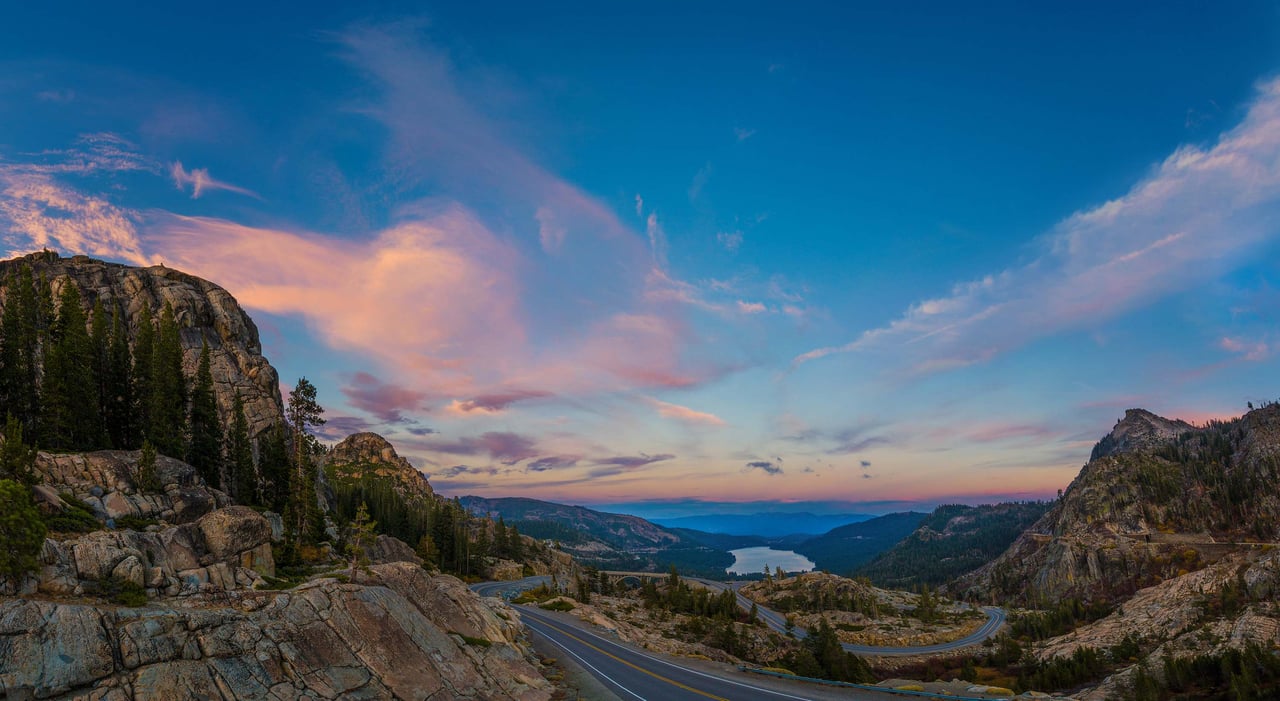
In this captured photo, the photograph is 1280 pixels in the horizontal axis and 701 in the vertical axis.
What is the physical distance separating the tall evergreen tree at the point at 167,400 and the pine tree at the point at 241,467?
6608 millimetres

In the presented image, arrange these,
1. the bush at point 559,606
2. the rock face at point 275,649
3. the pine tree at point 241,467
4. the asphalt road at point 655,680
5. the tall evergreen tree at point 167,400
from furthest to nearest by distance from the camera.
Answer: the bush at point 559,606 → the pine tree at point 241,467 → the tall evergreen tree at point 167,400 → the asphalt road at point 655,680 → the rock face at point 275,649

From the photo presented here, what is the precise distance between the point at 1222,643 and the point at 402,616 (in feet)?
316

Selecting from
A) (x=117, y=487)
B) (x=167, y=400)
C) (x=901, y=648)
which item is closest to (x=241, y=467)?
(x=167, y=400)

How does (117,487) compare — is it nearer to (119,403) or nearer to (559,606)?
(119,403)

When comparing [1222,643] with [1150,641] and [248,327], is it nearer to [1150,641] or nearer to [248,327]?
[1150,641]

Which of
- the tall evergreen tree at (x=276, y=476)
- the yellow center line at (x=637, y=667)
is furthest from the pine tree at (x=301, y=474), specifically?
the yellow center line at (x=637, y=667)

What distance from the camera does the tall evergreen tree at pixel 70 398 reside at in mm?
52044

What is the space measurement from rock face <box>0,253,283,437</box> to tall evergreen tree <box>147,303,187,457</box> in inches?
898

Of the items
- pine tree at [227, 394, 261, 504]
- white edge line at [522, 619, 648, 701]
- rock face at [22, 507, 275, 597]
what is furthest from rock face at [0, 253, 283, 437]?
white edge line at [522, 619, 648, 701]

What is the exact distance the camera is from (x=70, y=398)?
54.1 m

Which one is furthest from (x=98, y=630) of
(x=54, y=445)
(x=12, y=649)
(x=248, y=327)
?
(x=248, y=327)

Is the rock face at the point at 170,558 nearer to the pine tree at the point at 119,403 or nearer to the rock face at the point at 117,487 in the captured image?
the rock face at the point at 117,487

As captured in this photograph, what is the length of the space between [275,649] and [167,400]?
182ft

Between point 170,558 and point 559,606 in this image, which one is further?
point 559,606
